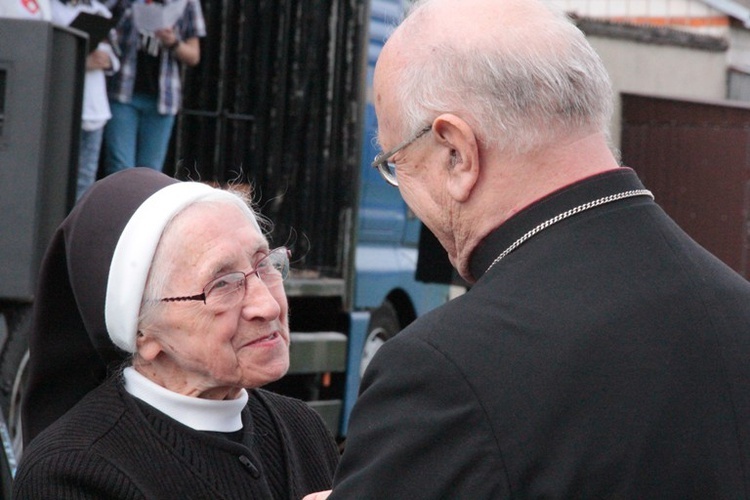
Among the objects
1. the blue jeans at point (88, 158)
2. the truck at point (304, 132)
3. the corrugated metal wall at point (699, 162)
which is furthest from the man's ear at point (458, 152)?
the corrugated metal wall at point (699, 162)

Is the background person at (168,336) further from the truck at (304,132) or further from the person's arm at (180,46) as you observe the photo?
the truck at (304,132)

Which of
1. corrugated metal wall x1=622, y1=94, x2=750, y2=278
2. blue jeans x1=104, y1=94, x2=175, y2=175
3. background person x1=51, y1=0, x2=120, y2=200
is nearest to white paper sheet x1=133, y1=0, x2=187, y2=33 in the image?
blue jeans x1=104, y1=94, x2=175, y2=175

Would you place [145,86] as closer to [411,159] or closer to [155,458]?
[155,458]

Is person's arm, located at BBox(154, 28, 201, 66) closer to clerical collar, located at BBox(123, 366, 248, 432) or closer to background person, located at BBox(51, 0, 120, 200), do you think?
background person, located at BBox(51, 0, 120, 200)

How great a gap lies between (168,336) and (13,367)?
2.23 meters

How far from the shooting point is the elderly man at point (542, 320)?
1.72m

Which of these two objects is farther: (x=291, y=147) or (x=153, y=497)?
(x=291, y=147)

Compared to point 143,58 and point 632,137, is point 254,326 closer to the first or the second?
point 143,58

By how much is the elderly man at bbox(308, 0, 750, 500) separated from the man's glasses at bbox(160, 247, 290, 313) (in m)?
0.91

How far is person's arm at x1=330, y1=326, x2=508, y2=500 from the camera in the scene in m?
1.72

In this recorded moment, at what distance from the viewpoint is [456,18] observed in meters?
1.98

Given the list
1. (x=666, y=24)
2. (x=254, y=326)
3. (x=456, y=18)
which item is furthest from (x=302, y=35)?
(x=666, y=24)

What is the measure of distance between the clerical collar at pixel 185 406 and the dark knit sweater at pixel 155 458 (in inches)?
1.2

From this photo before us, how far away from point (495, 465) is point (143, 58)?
16.4 ft
